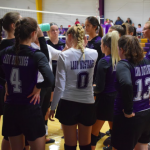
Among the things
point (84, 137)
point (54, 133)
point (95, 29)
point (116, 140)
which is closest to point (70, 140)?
point (84, 137)

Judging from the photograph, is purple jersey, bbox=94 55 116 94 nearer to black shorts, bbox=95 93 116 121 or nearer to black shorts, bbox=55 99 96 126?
black shorts, bbox=95 93 116 121

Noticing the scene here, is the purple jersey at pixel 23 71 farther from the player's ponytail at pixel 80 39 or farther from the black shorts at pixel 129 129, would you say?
the black shorts at pixel 129 129

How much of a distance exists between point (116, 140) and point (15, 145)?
0.96 m

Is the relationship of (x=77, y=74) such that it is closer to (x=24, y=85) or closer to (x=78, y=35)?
(x=78, y=35)

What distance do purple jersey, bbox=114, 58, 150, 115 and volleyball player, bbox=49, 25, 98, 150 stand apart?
1.10 ft

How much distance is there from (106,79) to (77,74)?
57cm

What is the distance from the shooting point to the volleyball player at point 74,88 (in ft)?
7.06

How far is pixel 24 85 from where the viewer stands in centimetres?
192

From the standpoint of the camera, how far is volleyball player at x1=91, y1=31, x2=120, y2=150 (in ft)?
8.34

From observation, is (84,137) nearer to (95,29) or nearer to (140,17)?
(95,29)

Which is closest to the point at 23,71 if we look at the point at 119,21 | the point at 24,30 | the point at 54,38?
the point at 24,30

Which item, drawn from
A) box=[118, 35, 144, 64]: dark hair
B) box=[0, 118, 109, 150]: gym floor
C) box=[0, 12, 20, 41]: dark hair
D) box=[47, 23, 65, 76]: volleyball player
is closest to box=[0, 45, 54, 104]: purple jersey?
box=[0, 12, 20, 41]: dark hair

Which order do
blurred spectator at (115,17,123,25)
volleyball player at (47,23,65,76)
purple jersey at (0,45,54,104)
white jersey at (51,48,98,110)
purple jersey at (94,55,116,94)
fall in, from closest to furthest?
1. purple jersey at (0,45,54,104)
2. white jersey at (51,48,98,110)
3. purple jersey at (94,55,116,94)
4. volleyball player at (47,23,65,76)
5. blurred spectator at (115,17,123,25)

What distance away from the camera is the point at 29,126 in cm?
191
